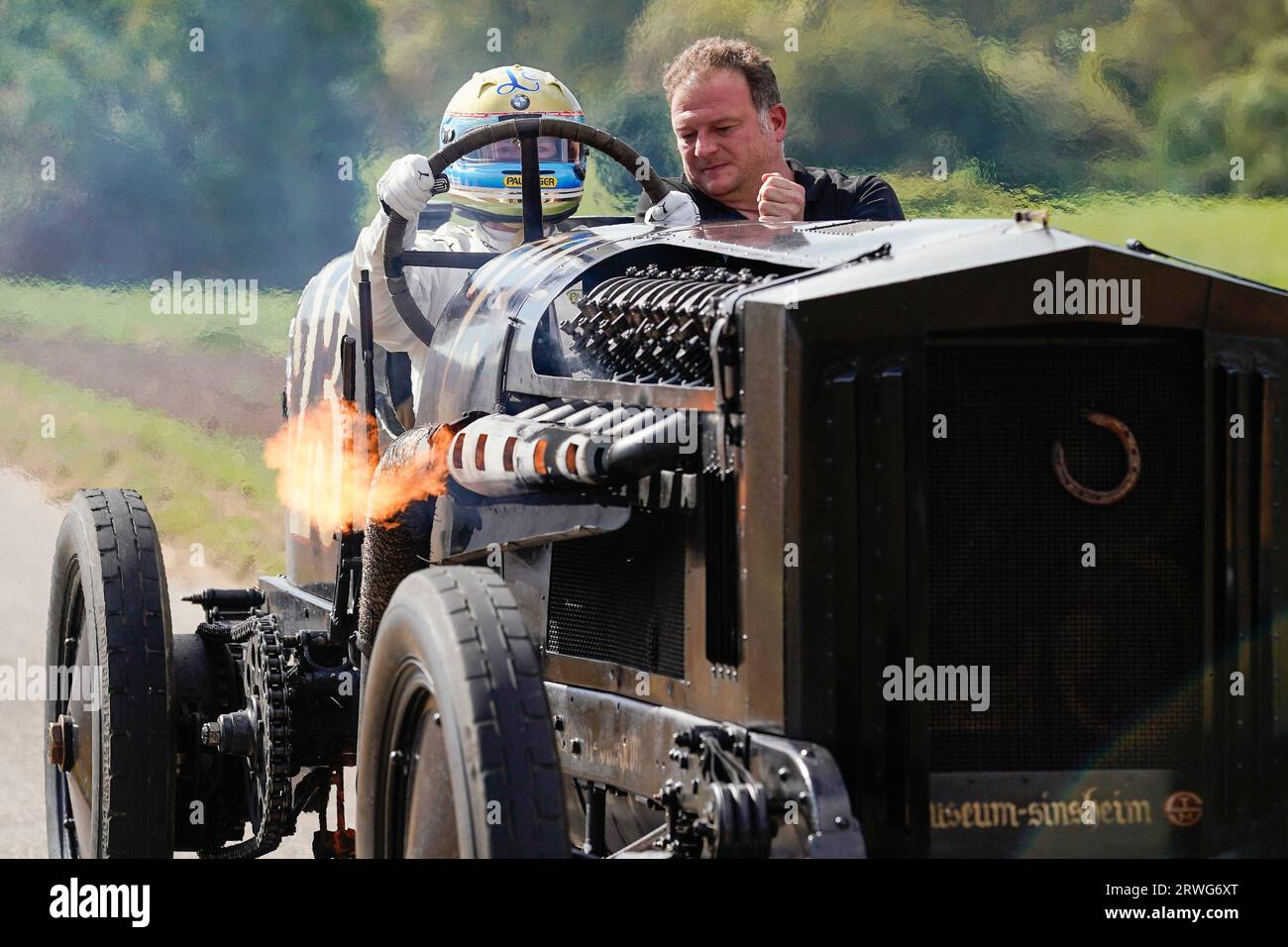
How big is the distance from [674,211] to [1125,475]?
1920 mm

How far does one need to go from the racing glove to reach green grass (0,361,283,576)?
9.13m

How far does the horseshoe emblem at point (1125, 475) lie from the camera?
356cm

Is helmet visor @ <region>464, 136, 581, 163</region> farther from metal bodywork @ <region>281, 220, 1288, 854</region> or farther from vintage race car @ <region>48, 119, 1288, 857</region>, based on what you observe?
metal bodywork @ <region>281, 220, 1288, 854</region>

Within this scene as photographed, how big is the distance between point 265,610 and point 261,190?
10.9 metres

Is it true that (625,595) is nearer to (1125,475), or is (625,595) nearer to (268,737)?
(1125,475)

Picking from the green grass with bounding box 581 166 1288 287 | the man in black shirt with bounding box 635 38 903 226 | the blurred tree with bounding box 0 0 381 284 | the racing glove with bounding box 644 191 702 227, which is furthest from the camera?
the blurred tree with bounding box 0 0 381 284

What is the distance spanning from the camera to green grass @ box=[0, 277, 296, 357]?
49.4 ft

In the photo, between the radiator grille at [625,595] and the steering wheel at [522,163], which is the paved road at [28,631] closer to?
the steering wheel at [522,163]

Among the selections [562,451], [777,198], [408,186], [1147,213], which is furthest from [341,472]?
[1147,213]

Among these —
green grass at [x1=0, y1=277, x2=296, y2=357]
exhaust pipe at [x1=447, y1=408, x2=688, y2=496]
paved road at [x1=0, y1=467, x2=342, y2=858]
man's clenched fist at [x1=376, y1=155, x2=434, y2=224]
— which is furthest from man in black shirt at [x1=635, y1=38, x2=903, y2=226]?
green grass at [x1=0, y1=277, x2=296, y2=357]

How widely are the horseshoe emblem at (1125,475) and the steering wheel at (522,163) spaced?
1.80 meters

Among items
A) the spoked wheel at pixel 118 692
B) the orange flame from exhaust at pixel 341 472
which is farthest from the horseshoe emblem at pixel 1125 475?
the spoked wheel at pixel 118 692
